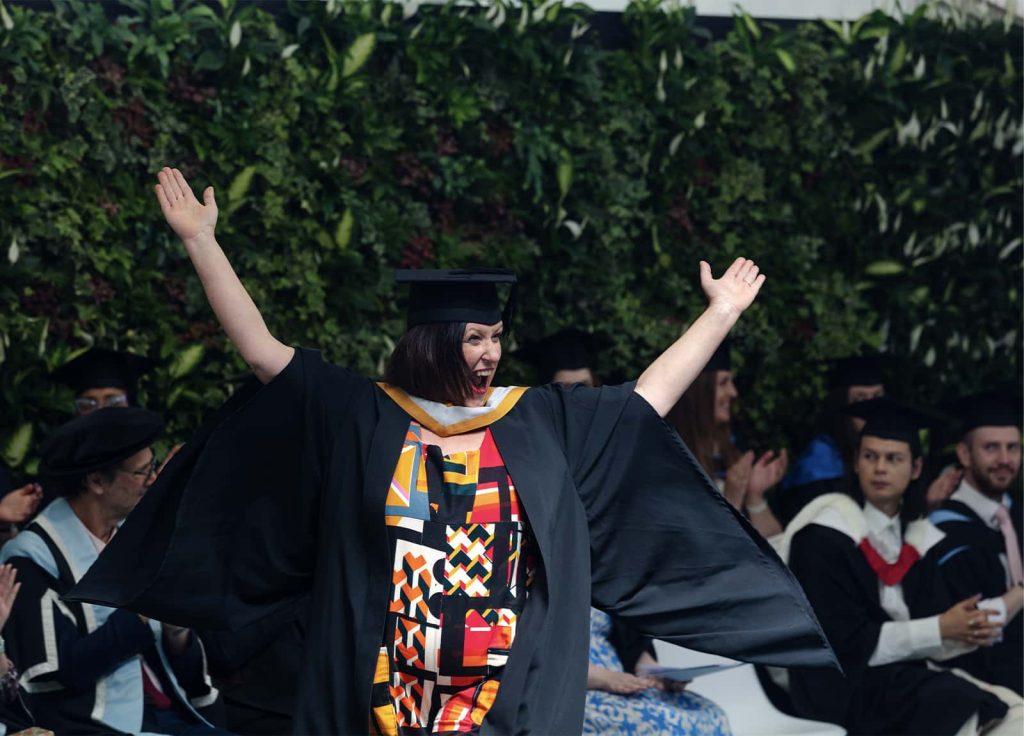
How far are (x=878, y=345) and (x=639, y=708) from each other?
2835mm

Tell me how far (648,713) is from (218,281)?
94.3 inches

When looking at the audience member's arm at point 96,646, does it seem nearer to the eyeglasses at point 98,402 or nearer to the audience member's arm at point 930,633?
the eyeglasses at point 98,402

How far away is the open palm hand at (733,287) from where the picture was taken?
13.3ft

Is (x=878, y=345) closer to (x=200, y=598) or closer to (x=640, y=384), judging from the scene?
(x=640, y=384)

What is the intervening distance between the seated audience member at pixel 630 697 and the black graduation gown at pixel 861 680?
26.9 inches

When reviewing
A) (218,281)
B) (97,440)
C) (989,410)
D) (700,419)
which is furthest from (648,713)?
(989,410)

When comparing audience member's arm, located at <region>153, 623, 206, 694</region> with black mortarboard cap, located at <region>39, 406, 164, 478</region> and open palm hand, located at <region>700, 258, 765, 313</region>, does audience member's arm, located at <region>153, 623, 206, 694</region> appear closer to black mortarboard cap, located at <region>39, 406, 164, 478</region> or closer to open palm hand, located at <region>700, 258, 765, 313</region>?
black mortarboard cap, located at <region>39, 406, 164, 478</region>

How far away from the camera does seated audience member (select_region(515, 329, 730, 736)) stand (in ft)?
17.4

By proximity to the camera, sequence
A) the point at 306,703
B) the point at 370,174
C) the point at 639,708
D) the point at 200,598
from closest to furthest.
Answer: the point at 306,703
the point at 200,598
the point at 639,708
the point at 370,174

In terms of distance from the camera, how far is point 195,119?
609 centimetres

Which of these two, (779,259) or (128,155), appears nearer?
(128,155)

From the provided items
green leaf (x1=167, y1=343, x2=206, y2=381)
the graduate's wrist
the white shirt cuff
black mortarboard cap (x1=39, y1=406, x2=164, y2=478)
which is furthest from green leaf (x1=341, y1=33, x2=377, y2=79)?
the white shirt cuff

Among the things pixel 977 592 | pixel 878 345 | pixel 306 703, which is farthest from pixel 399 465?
pixel 878 345

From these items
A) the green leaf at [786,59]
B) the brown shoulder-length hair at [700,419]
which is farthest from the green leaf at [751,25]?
the brown shoulder-length hair at [700,419]
